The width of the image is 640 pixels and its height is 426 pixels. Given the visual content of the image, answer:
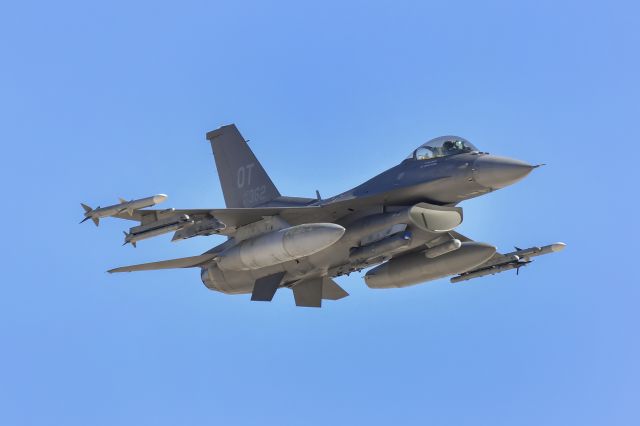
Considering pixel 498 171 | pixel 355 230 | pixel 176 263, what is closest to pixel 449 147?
pixel 498 171

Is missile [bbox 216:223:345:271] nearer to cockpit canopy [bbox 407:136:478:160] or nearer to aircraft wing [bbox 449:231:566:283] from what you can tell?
cockpit canopy [bbox 407:136:478:160]

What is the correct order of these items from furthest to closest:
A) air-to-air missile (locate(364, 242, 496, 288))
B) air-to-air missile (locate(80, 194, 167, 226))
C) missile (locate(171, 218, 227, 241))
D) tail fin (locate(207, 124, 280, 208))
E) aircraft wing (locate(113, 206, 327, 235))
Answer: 1. tail fin (locate(207, 124, 280, 208))
2. air-to-air missile (locate(364, 242, 496, 288))
3. aircraft wing (locate(113, 206, 327, 235))
4. missile (locate(171, 218, 227, 241))
5. air-to-air missile (locate(80, 194, 167, 226))

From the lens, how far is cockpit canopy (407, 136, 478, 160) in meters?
30.0

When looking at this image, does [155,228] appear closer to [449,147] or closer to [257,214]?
[257,214]

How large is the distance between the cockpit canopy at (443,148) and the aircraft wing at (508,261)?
509 cm

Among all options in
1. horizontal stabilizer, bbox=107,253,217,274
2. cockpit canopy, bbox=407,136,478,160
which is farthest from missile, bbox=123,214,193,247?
cockpit canopy, bbox=407,136,478,160

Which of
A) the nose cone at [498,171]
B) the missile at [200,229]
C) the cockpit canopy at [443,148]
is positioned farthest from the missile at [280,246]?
the nose cone at [498,171]

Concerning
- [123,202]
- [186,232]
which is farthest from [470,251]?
[123,202]

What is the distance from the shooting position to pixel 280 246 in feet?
95.6

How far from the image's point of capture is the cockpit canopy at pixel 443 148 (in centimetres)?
3002

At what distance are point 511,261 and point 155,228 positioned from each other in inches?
438

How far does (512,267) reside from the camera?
A: 34.2m

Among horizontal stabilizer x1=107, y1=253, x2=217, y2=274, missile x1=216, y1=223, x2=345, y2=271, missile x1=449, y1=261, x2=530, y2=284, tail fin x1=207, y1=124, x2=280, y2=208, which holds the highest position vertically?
tail fin x1=207, y1=124, x2=280, y2=208

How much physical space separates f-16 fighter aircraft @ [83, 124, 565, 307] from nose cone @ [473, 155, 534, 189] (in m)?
0.02
